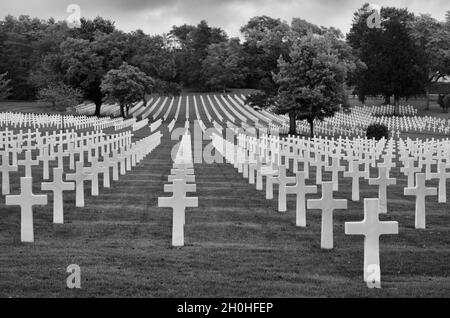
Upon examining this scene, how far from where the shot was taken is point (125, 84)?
8225 centimetres

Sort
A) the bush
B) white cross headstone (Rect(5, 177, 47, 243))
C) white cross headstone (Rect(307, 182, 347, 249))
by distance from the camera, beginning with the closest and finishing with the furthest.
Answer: white cross headstone (Rect(307, 182, 347, 249))
white cross headstone (Rect(5, 177, 47, 243))
the bush

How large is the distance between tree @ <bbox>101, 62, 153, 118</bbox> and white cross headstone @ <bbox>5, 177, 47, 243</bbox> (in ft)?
231

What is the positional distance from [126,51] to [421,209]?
3141 inches

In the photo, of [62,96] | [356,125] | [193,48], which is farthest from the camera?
[193,48]

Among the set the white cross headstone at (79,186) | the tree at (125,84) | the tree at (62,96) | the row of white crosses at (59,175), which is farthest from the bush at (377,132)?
the white cross headstone at (79,186)

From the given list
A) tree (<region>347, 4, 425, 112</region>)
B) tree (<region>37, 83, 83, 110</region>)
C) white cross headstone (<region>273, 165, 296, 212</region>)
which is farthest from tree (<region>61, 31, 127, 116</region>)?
white cross headstone (<region>273, 165, 296, 212</region>)

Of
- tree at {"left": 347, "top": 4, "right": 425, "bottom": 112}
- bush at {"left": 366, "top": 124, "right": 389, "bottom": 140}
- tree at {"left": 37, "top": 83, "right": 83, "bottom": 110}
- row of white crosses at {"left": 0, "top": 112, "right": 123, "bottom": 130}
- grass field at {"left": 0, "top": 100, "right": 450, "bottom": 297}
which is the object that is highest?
tree at {"left": 347, "top": 4, "right": 425, "bottom": 112}

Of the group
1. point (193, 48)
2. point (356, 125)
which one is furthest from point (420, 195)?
point (193, 48)

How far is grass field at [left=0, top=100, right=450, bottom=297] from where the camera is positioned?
894cm

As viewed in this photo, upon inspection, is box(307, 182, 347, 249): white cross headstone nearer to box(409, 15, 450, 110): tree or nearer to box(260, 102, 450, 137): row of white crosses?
box(260, 102, 450, 137): row of white crosses

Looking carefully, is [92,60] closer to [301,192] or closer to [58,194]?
[58,194]

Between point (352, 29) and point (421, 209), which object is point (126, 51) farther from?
point (421, 209)

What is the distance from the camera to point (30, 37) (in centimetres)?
12594

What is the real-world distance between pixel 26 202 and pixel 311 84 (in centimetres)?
4914
